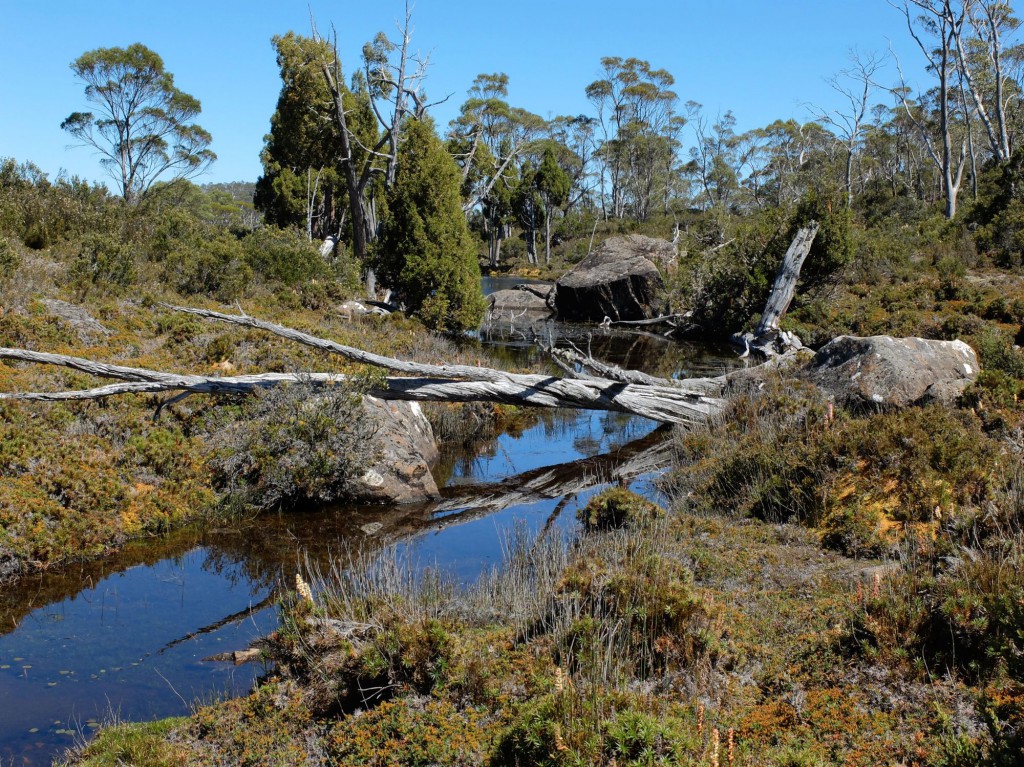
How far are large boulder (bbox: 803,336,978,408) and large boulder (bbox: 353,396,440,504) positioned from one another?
5.27 meters

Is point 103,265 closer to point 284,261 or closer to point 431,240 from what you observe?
point 284,261

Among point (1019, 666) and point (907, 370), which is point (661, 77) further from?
point (1019, 666)

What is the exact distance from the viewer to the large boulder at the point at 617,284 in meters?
29.0

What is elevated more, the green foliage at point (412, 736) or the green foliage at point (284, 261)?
the green foliage at point (284, 261)

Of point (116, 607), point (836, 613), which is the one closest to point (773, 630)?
point (836, 613)

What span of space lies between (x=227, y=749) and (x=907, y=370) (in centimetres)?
856

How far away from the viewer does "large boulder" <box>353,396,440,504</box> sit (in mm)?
9375

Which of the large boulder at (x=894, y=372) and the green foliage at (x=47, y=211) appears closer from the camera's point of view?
the large boulder at (x=894, y=372)

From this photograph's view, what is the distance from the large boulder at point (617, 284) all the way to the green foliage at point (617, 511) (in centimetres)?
2080

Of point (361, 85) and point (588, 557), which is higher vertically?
point (361, 85)

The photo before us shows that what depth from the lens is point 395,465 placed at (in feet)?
31.9

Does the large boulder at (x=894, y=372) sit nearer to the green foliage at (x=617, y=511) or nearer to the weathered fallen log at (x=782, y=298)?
the green foliage at (x=617, y=511)

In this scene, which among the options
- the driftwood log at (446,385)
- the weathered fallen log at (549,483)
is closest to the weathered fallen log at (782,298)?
the driftwood log at (446,385)

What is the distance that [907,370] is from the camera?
953 centimetres
